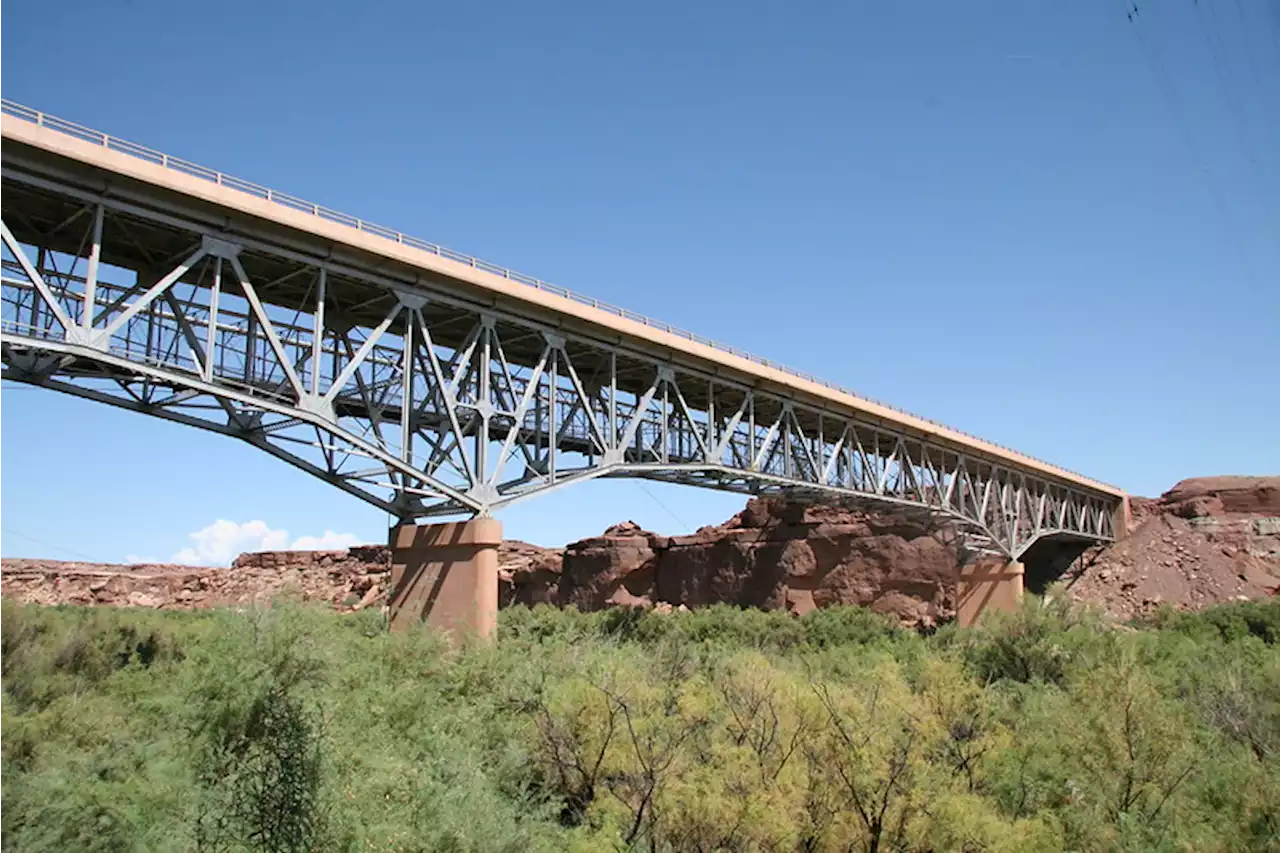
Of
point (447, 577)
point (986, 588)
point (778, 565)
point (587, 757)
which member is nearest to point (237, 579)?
point (778, 565)

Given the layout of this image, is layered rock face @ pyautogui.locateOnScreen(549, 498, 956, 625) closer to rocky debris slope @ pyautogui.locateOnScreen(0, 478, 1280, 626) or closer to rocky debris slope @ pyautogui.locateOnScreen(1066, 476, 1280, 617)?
rocky debris slope @ pyautogui.locateOnScreen(0, 478, 1280, 626)

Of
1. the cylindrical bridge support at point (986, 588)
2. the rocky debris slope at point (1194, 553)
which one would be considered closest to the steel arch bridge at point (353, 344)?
the cylindrical bridge support at point (986, 588)

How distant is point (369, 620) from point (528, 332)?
9270 millimetres

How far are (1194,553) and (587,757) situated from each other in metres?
55.7

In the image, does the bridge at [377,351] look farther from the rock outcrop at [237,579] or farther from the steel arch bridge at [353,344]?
the rock outcrop at [237,579]

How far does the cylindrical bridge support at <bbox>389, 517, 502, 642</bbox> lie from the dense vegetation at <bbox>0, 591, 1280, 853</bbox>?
8.10 ft

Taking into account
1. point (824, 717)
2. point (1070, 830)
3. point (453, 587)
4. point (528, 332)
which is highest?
point (528, 332)

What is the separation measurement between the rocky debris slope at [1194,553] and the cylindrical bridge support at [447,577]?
4635 cm

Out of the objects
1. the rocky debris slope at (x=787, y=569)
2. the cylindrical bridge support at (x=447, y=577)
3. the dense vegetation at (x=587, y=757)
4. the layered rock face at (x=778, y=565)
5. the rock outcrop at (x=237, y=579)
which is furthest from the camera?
the layered rock face at (x=778, y=565)

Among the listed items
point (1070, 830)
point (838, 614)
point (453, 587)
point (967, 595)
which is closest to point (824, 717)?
point (1070, 830)

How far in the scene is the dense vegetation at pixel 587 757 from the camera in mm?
14203

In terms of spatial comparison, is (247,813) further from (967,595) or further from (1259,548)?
(1259,548)

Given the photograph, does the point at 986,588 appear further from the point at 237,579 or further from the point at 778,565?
the point at 237,579

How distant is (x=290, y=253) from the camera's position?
22.5 metres
